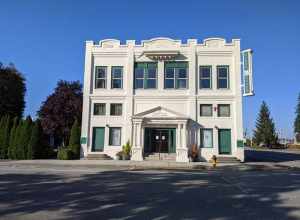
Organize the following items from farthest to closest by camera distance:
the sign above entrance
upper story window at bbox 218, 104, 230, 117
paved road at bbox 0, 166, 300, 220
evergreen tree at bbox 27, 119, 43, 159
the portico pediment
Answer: the sign above entrance, upper story window at bbox 218, 104, 230, 117, the portico pediment, evergreen tree at bbox 27, 119, 43, 159, paved road at bbox 0, 166, 300, 220

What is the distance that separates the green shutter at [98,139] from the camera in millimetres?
32281

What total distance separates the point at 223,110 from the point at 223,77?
3113mm

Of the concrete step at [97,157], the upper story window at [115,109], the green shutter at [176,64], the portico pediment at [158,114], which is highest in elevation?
the green shutter at [176,64]

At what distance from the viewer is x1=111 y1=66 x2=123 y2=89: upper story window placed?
33.2 metres

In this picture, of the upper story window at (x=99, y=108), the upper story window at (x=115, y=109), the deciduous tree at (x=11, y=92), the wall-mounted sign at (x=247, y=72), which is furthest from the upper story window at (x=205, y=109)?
the deciduous tree at (x=11, y=92)

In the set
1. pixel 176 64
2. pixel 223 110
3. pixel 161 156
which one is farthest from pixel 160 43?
pixel 161 156

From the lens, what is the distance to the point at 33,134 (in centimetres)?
3162

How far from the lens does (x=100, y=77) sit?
3359 cm

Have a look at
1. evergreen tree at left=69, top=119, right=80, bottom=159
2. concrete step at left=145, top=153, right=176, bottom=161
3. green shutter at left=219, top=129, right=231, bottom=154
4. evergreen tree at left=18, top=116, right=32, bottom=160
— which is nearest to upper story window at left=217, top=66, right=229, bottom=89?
green shutter at left=219, top=129, right=231, bottom=154

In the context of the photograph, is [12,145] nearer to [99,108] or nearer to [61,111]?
[99,108]

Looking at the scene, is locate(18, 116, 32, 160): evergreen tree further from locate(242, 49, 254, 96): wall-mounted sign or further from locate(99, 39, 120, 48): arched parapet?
locate(242, 49, 254, 96): wall-mounted sign

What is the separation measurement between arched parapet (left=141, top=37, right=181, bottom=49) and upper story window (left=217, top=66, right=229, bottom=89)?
15.0 feet

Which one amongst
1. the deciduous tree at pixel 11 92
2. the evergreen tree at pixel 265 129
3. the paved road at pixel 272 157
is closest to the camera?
the paved road at pixel 272 157

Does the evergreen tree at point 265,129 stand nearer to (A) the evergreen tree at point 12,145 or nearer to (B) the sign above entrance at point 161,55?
(B) the sign above entrance at point 161,55
